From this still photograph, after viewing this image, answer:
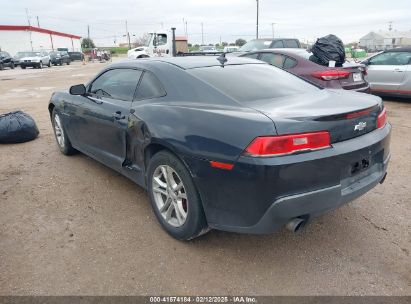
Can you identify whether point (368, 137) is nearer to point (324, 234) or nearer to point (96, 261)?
point (324, 234)

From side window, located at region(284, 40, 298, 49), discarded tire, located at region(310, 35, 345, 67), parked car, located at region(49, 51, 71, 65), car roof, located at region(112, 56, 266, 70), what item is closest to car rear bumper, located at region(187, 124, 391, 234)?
car roof, located at region(112, 56, 266, 70)

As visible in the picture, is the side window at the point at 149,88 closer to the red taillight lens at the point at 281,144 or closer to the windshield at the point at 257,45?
the red taillight lens at the point at 281,144

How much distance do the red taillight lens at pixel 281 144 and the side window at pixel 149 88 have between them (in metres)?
1.17

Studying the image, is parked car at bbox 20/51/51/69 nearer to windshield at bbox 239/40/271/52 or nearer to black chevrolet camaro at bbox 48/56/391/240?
windshield at bbox 239/40/271/52

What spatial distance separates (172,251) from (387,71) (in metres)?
8.10

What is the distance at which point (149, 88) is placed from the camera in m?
3.35

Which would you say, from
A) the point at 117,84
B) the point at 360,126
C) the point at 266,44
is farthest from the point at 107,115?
the point at 266,44

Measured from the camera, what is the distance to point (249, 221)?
7.89ft

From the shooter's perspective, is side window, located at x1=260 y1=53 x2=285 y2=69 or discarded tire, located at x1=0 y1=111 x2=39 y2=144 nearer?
discarded tire, located at x1=0 y1=111 x2=39 y2=144

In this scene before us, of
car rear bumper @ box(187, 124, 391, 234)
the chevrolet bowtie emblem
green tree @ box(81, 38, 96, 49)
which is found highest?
green tree @ box(81, 38, 96, 49)

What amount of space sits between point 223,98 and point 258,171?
74cm

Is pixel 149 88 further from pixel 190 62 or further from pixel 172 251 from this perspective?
pixel 172 251

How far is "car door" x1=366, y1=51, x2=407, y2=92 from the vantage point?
28.6 ft

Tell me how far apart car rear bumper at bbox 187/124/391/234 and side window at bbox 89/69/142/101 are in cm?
135
